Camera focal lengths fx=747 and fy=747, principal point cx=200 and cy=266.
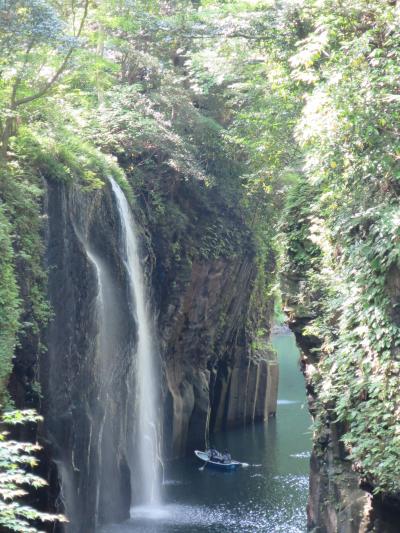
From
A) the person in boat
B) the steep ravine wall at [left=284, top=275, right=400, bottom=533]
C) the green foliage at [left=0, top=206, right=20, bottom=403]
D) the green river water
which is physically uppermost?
the green foliage at [left=0, top=206, right=20, bottom=403]

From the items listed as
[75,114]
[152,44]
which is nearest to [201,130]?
[152,44]

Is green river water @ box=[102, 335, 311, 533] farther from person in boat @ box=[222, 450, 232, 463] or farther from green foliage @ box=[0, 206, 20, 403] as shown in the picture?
green foliage @ box=[0, 206, 20, 403]

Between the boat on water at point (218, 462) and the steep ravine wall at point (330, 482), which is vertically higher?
the steep ravine wall at point (330, 482)

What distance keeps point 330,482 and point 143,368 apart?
29.0 feet

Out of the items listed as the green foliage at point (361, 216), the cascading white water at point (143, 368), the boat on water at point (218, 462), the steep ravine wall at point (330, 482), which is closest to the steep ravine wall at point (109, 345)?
the cascading white water at point (143, 368)

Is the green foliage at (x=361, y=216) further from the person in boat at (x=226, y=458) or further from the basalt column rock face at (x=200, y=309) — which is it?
the basalt column rock face at (x=200, y=309)

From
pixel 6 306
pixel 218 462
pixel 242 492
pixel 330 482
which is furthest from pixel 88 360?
pixel 218 462

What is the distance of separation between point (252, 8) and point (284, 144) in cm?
356

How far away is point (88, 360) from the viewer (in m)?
16.7

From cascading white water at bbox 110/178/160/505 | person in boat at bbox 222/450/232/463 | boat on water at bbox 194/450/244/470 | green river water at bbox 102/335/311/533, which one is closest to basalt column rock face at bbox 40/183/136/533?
cascading white water at bbox 110/178/160/505

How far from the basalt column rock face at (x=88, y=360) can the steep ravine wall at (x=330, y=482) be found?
4.57m

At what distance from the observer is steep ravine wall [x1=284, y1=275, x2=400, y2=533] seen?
1103 cm

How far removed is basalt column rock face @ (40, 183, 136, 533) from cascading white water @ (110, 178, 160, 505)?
2.15 ft

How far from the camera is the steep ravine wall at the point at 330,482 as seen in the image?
36.2ft
